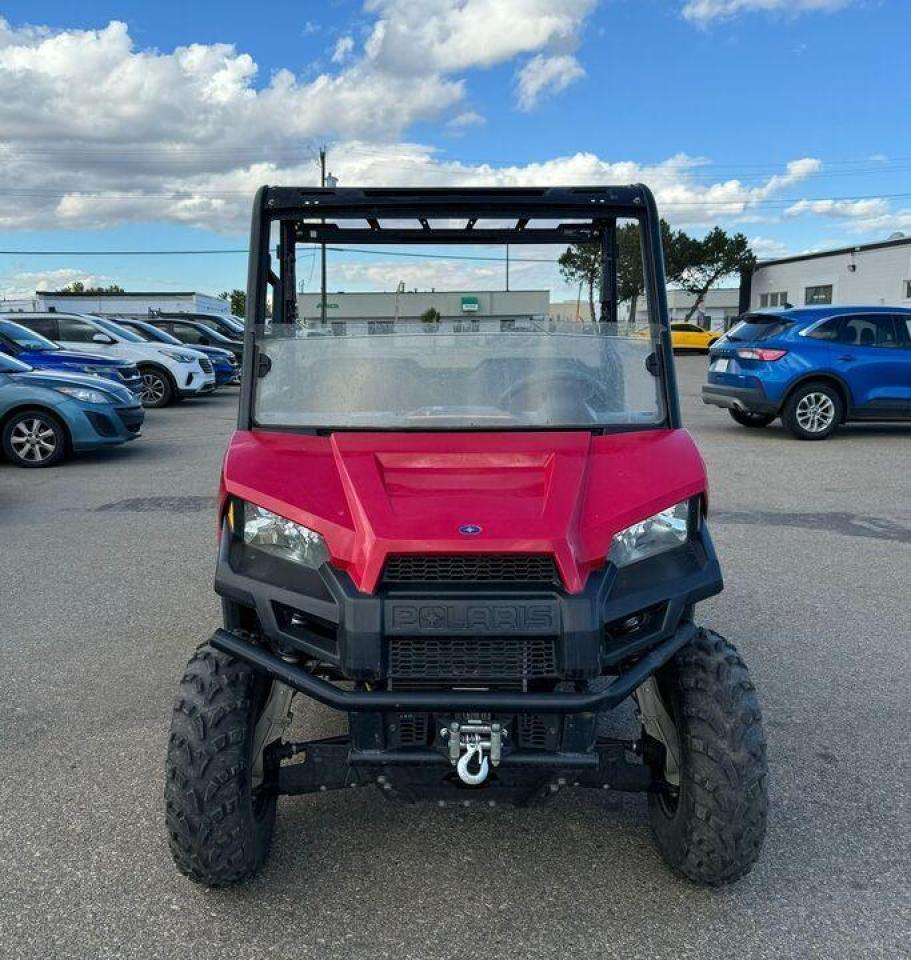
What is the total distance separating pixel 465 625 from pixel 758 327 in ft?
36.7

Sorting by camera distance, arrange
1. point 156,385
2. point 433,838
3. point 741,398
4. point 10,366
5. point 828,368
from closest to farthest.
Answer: point 433,838
point 10,366
point 828,368
point 741,398
point 156,385

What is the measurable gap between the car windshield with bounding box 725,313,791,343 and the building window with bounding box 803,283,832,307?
3082cm

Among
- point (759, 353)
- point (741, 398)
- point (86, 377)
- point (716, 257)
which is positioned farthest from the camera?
point (716, 257)

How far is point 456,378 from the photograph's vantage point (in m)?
3.31

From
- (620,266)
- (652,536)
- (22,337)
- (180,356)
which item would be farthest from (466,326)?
(180,356)

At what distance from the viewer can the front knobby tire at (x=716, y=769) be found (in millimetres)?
2521

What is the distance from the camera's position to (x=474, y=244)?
4.02 meters

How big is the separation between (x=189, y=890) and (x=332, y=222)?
2528 mm

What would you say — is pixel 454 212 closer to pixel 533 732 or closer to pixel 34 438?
pixel 533 732

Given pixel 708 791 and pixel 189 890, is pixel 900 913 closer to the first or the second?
pixel 708 791

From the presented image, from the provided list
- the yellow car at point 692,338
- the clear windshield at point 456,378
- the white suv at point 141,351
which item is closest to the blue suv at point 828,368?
the clear windshield at point 456,378

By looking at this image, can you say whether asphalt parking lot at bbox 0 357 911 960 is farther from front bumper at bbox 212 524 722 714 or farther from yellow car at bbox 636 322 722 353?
yellow car at bbox 636 322 722 353

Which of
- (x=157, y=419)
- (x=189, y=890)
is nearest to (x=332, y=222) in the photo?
(x=189, y=890)

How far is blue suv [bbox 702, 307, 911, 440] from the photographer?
11883 millimetres
